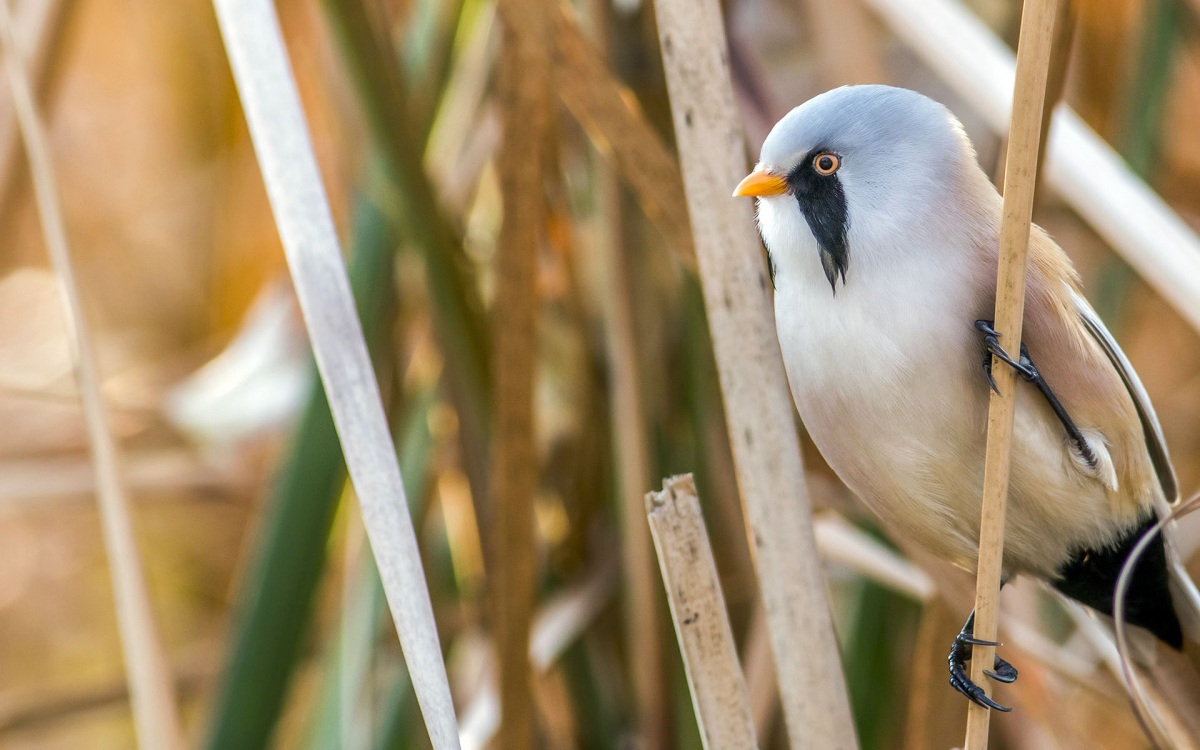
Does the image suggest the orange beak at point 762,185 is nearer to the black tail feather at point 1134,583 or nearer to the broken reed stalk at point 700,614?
the broken reed stalk at point 700,614

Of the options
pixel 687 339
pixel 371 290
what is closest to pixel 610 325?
pixel 687 339

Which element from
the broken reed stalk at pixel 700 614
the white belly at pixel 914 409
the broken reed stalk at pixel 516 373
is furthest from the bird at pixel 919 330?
the broken reed stalk at pixel 516 373

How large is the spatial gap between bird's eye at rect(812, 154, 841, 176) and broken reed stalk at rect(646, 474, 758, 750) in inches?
9.1

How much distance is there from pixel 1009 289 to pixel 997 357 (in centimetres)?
6

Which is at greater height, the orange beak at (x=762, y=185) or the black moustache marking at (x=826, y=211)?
the orange beak at (x=762, y=185)

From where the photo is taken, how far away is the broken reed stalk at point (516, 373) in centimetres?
100

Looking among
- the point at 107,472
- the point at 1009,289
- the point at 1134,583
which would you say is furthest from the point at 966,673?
the point at 107,472

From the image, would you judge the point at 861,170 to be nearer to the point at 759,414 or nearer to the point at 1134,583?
the point at 759,414

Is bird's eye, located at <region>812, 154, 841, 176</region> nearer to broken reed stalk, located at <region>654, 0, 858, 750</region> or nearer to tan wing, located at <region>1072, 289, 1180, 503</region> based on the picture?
broken reed stalk, located at <region>654, 0, 858, 750</region>

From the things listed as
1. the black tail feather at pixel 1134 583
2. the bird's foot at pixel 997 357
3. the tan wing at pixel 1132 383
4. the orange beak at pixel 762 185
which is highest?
the orange beak at pixel 762 185

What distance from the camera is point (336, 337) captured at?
0.70 metres

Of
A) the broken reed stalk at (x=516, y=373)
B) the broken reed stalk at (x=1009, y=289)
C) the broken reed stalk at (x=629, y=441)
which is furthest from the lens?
the broken reed stalk at (x=629, y=441)

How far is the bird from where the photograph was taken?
708 millimetres

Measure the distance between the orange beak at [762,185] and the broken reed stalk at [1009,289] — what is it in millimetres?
166
